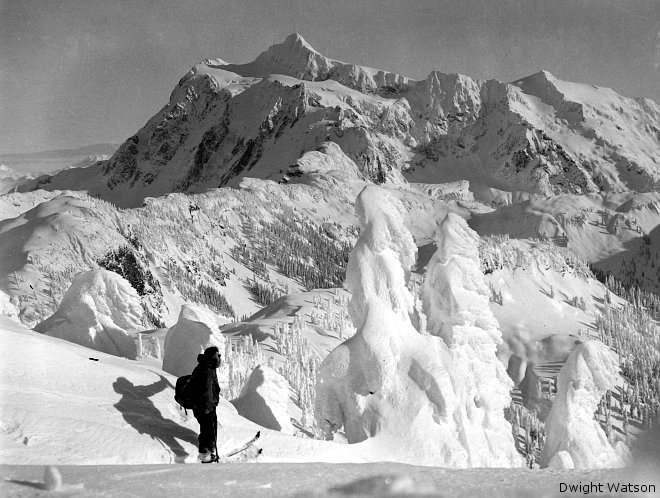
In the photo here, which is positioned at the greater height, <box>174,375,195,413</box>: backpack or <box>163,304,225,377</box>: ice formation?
<box>163,304,225,377</box>: ice formation

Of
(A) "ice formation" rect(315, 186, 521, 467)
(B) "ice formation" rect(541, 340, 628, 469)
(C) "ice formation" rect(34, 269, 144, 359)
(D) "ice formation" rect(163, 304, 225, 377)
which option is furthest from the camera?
(B) "ice formation" rect(541, 340, 628, 469)

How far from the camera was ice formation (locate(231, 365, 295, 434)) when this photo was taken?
623 inches

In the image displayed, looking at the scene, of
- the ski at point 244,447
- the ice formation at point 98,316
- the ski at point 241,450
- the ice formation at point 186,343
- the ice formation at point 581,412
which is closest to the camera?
the ski at point 241,450

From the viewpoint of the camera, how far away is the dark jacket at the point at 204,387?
1080 cm

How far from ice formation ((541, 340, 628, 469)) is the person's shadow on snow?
1735 cm

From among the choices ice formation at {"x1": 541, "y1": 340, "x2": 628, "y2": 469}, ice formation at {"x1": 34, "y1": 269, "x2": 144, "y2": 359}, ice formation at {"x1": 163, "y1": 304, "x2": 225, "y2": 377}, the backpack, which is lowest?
ice formation at {"x1": 541, "y1": 340, "x2": 628, "y2": 469}

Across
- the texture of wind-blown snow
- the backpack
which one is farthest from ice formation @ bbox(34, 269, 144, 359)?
the texture of wind-blown snow

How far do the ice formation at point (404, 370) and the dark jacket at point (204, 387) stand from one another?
7442mm

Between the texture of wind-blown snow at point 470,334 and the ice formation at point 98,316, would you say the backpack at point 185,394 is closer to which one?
the ice formation at point 98,316

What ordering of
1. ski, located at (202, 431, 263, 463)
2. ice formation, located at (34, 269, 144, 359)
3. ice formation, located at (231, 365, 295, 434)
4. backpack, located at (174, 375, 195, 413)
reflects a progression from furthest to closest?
ice formation, located at (34, 269, 144, 359) < ice formation, located at (231, 365, 295, 434) < ski, located at (202, 431, 263, 463) < backpack, located at (174, 375, 195, 413)

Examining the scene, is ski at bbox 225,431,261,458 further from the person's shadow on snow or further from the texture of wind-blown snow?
the texture of wind-blown snow

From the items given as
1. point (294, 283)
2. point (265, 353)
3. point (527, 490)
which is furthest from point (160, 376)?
point (294, 283)

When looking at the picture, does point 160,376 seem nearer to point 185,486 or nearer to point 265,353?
point 185,486

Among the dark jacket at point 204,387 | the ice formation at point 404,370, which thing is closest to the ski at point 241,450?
the dark jacket at point 204,387
